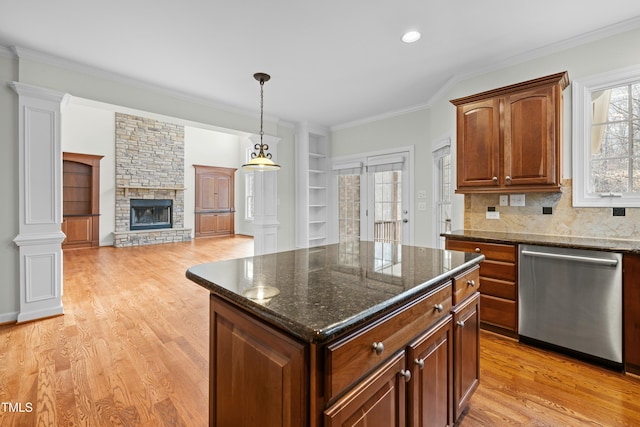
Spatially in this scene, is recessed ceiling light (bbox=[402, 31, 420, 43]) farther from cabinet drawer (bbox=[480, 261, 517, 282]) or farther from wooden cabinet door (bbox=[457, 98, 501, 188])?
cabinet drawer (bbox=[480, 261, 517, 282])

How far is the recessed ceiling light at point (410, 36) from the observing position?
267 centimetres

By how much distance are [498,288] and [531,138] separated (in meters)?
1.41

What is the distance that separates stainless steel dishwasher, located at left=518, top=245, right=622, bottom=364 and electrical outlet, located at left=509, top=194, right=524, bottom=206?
28.8 inches

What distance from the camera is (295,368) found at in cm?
88

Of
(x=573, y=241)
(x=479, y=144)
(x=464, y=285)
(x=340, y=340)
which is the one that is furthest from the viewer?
(x=479, y=144)

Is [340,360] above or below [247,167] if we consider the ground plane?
below

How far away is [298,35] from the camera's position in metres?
2.73

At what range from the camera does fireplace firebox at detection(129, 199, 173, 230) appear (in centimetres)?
846

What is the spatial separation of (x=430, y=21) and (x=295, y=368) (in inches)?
111

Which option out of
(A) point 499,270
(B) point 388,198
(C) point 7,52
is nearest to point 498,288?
(A) point 499,270

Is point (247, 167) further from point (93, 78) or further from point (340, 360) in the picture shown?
point (340, 360)

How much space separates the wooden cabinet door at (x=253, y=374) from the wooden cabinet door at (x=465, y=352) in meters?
0.97

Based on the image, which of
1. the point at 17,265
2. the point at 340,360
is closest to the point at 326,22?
the point at 340,360

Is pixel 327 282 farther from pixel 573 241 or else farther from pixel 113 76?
pixel 113 76
